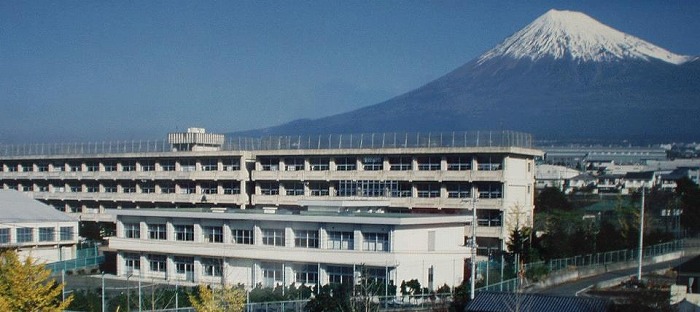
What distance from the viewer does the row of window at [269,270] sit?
114 feet

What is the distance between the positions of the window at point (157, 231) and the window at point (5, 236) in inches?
328

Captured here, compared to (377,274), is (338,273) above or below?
below

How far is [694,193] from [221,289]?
47151 mm

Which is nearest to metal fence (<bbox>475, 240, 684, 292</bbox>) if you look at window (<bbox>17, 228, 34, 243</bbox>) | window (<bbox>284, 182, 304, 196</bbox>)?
window (<bbox>284, 182, 304, 196</bbox>)

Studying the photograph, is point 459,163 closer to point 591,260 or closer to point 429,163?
point 429,163

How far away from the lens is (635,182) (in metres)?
103

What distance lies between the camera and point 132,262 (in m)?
42.2

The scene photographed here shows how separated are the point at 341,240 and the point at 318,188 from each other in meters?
16.6

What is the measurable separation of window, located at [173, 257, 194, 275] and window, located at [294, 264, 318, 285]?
6.30m

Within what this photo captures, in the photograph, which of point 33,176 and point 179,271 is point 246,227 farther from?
point 33,176

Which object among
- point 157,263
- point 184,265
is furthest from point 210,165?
point 184,265

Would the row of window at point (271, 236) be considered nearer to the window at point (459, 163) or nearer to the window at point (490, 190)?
the window at point (490, 190)

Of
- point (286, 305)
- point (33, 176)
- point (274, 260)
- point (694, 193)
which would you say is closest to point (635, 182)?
point (694, 193)

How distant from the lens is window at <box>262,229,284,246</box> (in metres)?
A: 37.4
